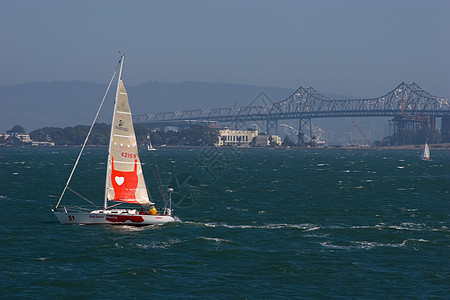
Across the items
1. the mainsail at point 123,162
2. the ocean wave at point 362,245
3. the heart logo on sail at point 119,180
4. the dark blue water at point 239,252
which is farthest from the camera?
the heart logo on sail at point 119,180

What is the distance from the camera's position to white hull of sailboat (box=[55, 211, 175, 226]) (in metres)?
43.5

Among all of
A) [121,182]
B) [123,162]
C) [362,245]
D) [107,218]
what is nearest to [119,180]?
[121,182]

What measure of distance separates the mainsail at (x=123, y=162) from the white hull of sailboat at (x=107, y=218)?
1.14 m

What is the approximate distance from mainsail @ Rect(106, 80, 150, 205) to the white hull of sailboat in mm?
1141

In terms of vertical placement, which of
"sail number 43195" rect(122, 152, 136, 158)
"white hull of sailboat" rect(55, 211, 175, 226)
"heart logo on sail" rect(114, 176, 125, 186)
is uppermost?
"sail number 43195" rect(122, 152, 136, 158)

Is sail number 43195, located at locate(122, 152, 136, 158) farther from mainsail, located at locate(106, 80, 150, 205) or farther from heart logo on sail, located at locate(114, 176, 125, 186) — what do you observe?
heart logo on sail, located at locate(114, 176, 125, 186)

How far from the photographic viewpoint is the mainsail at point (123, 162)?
42.3 meters

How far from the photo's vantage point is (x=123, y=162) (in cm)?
4388

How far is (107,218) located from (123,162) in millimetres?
3583

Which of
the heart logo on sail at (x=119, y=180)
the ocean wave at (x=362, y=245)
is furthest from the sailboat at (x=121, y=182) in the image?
the ocean wave at (x=362, y=245)

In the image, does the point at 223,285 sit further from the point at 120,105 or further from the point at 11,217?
the point at 11,217

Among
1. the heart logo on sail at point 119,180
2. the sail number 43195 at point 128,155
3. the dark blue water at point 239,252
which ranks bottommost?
the dark blue water at point 239,252

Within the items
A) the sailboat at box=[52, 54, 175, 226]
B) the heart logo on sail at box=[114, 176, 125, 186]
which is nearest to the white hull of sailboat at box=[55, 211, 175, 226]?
the sailboat at box=[52, 54, 175, 226]

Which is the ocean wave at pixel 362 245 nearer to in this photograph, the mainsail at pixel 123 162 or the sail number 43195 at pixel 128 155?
the mainsail at pixel 123 162
